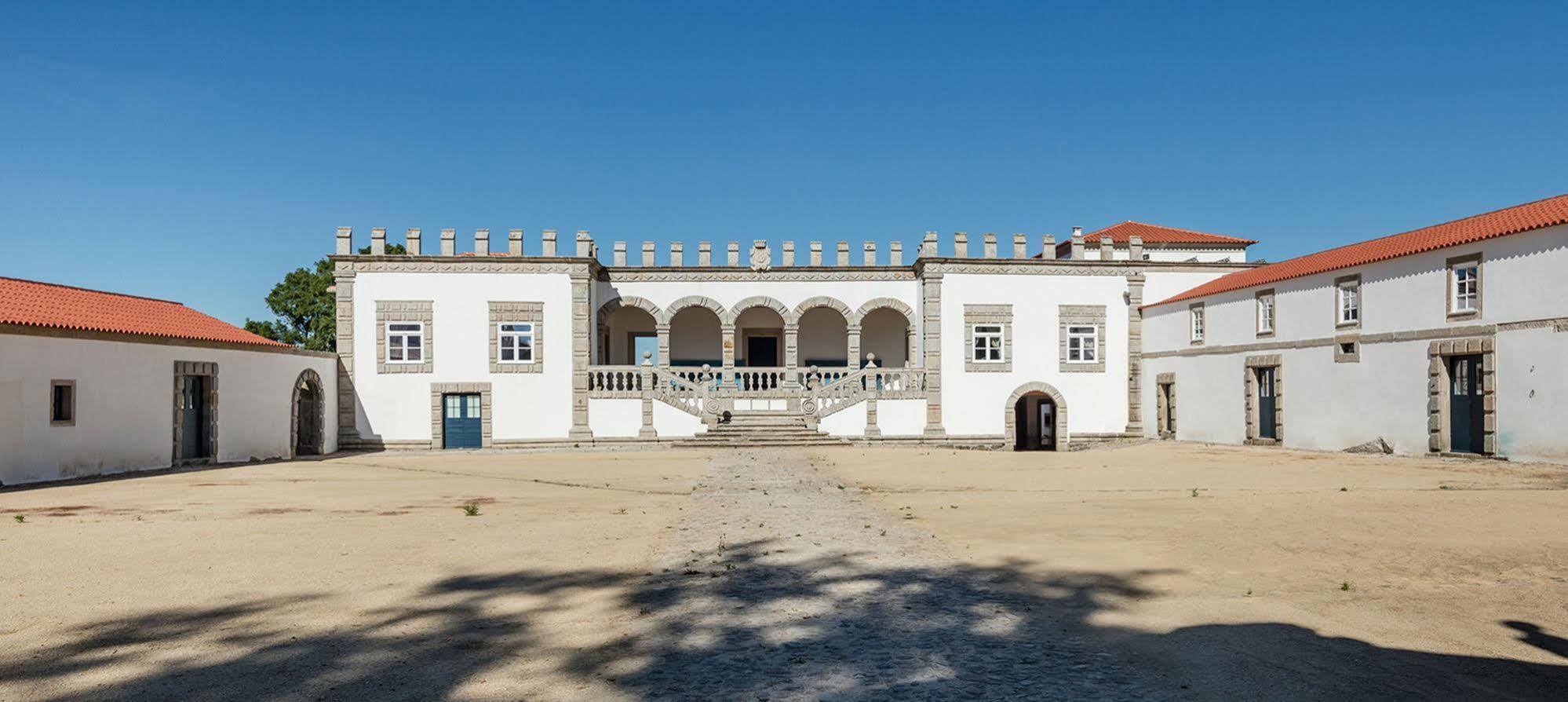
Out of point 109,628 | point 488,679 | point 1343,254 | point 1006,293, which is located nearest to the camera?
A: point 488,679

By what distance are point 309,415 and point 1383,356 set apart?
2829 cm

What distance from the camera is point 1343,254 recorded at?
23.6 meters

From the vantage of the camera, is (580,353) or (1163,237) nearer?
(580,353)

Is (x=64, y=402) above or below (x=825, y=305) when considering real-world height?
below

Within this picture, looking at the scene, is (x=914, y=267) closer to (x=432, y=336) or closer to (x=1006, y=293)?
(x=1006, y=293)

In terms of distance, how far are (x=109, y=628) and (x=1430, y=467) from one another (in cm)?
2081

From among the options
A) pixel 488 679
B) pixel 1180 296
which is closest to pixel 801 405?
pixel 1180 296

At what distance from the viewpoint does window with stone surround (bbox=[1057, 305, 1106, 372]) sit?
28.6 metres

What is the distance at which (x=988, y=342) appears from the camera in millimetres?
28359

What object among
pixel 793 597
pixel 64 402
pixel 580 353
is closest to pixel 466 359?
pixel 580 353

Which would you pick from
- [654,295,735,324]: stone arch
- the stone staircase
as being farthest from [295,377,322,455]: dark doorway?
[654,295,735,324]: stone arch

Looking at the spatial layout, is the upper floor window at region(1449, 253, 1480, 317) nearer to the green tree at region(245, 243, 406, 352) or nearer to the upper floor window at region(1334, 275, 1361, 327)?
the upper floor window at region(1334, 275, 1361, 327)

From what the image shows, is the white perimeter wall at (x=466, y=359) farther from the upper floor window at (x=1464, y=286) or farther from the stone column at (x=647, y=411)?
the upper floor window at (x=1464, y=286)

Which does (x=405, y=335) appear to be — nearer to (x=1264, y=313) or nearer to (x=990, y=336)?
(x=990, y=336)
